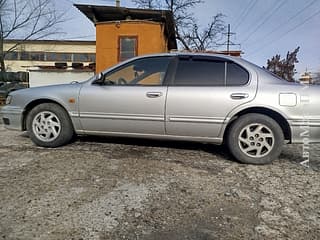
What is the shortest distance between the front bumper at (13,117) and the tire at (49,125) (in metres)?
0.18

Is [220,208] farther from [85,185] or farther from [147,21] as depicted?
[147,21]

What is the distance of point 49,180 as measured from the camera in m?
3.26

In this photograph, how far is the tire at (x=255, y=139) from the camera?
155 inches

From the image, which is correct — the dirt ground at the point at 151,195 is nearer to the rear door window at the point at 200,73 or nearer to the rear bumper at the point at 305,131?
the rear bumper at the point at 305,131

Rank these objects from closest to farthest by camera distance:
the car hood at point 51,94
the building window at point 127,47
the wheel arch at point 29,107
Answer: the car hood at point 51,94 → the wheel arch at point 29,107 → the building window at point 127,47

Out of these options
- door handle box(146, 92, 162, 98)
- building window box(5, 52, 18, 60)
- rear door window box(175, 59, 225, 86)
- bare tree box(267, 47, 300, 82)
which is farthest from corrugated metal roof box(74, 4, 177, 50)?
building window box(5, 52, 18, 60)

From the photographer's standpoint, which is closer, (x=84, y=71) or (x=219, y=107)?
(x=219, y=107)

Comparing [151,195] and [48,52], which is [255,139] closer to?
[151,195]

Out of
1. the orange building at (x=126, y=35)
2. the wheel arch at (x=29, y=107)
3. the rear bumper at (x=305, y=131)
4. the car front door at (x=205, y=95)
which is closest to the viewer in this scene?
the rear bumper at (x=305, y=131)

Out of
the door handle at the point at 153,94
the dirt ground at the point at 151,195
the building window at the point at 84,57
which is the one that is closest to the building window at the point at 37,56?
the building window at the point at 84,57

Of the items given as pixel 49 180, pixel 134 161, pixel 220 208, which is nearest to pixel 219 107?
pixel 134 161

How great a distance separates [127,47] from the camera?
12508 mm

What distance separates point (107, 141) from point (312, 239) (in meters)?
3.59

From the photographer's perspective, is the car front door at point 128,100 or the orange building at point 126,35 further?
the orange building at point 126,35
